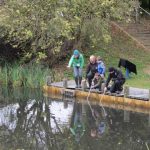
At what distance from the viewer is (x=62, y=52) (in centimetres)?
2906

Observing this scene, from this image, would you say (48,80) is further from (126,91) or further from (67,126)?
(67,126)

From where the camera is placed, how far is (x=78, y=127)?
17656mm

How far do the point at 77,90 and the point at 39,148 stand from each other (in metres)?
7.95

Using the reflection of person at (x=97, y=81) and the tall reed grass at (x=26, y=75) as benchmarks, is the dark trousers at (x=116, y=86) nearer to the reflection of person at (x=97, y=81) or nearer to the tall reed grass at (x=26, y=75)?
the reflection of person at (x=97, y=81)

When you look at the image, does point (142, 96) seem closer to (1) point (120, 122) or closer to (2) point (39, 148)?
(1) point (120, 122)

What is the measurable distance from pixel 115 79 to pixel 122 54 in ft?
32.7

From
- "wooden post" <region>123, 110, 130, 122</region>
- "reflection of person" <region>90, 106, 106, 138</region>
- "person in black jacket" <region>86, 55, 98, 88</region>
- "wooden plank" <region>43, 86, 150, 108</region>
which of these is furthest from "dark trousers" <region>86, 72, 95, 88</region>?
"wooden post" <region>123, 110, 130, 122</region>

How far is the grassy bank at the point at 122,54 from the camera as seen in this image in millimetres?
27750

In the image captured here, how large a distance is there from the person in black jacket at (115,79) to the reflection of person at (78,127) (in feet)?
5.82

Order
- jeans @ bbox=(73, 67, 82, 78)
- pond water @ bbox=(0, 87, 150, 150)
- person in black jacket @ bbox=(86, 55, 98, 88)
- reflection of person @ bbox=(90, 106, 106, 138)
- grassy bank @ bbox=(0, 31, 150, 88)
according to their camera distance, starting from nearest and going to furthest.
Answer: pond water @ bbox=(0, 87, 150, 150)
reflection of person @ bbox=(90, 106, 106, 138)
person in black jacket @ bbox=(86, 55, 98, 88)
jeans @ bbox=(73, 67, 82, 78)
grassy bank @ bbox=(0, 31, 150, 88)

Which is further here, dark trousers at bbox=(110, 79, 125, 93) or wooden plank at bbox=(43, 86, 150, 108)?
dark trousers at bbox=(110, 79, 125, 93)

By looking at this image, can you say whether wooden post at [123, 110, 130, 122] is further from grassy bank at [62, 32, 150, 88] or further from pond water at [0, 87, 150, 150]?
grassy bank at [62, 32, 150, 88]

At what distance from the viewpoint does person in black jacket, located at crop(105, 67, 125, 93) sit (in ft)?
68.2

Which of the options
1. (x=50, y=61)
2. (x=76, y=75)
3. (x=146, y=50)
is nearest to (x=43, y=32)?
(x=50, y=61)
